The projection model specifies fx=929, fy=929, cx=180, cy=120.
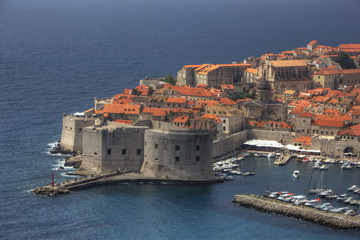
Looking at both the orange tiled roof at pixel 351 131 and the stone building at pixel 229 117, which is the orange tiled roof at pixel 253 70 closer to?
the stone building at pixel 229 117

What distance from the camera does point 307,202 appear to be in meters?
79.3

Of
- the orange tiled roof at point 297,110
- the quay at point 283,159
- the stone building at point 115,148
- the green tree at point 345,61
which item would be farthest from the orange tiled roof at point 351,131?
the green tree at point 345,61

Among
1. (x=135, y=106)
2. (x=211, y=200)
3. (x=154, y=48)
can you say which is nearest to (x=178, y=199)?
(x=211, y=200)

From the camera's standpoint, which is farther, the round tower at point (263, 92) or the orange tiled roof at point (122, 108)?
the round tower at point (263, 92)

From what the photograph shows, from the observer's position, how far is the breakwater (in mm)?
74250

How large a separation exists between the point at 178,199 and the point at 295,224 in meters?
11.9

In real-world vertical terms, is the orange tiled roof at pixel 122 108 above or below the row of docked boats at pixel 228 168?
above

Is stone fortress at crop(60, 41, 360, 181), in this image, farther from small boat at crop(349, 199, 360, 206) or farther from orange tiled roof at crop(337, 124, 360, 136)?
small boat at crop(349, 199, 360, 206)

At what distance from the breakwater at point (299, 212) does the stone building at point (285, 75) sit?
41861 millimetres

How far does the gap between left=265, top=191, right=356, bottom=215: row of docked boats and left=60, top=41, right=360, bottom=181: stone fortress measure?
8381mm

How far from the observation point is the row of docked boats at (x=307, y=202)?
7738 cm

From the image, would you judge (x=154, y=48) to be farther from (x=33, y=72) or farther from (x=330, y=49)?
(x=330, y=49)

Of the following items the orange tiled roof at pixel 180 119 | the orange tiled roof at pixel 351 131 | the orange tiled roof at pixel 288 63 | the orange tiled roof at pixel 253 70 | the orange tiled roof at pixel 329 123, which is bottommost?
the orange tiled roof at pixel 351 131

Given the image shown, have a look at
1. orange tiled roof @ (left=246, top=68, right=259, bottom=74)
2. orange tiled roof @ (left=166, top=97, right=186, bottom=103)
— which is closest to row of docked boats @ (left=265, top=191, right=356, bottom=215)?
orange tiled roof @ (left=166, top=97, right=186, bottom=103)
